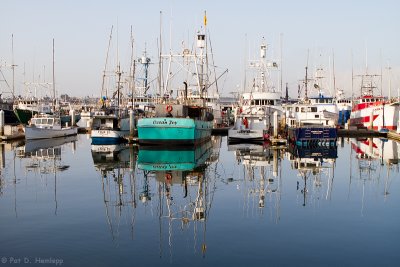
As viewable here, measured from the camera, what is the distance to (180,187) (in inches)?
941

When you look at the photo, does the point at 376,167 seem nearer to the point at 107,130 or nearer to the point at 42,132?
the point at 107,130

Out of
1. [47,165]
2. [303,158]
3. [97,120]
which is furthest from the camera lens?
[97,120]

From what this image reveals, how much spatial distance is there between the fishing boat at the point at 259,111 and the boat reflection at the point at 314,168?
297 inches

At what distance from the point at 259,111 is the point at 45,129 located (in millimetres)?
23683

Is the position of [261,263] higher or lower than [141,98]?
lower

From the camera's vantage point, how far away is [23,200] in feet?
67.9

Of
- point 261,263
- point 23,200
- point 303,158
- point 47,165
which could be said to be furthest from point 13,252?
point 303,158

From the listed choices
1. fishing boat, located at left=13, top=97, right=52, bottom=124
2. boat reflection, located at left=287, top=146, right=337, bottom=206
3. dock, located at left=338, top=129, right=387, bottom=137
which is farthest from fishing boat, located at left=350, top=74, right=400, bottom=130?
fishing boat, located at left=13, top=97, right=52, bottom=124

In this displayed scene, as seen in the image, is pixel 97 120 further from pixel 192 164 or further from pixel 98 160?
pixel 192 164

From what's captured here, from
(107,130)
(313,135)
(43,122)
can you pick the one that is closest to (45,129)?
(43,122)

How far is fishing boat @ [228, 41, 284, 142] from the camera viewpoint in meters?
51.8

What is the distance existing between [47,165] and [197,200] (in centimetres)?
1489

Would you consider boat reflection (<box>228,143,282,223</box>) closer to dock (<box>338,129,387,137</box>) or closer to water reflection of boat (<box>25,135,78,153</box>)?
→ water reflection of boat (<box>25,135,78,153</box>)

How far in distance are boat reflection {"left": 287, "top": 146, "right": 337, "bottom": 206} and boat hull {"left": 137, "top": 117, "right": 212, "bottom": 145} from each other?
26.9 ft
